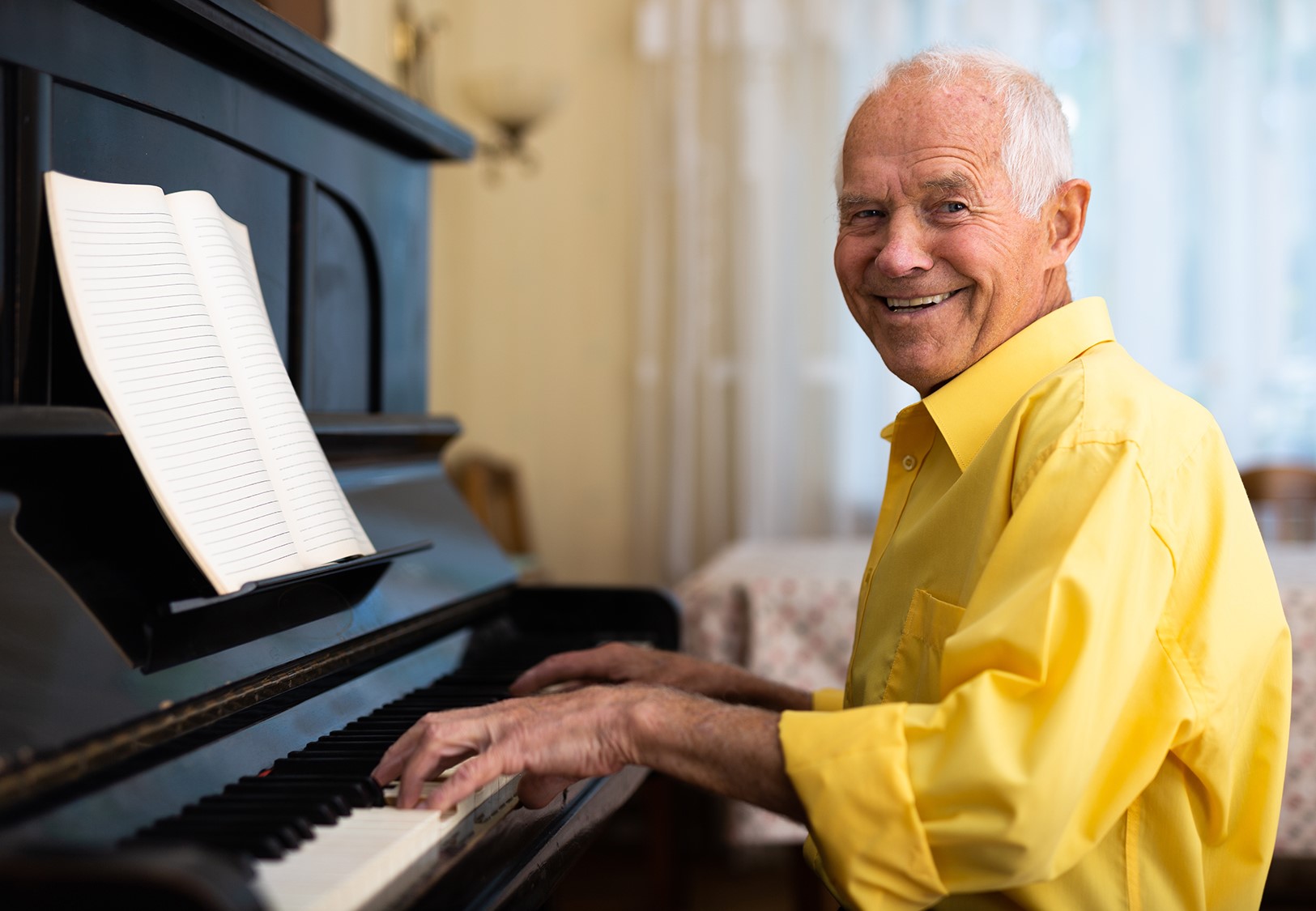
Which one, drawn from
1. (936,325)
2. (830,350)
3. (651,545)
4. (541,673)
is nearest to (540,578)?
(651,545)

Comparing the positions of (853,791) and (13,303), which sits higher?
(13,303)

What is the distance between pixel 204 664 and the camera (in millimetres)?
963

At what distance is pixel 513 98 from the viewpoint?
11.8 ft

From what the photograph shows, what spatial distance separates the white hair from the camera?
1099 mm

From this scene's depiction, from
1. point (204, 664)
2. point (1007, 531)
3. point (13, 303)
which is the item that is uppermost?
point (13, 303)

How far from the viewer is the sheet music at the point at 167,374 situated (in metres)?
0.95

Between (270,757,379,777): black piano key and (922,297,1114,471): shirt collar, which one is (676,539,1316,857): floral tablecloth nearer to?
(922,297,1114,471): shirt collar

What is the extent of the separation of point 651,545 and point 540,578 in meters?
0.83

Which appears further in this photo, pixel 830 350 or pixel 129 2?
pixel 830 350

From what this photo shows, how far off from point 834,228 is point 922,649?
2894 mm

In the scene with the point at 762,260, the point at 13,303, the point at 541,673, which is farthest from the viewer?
the point at 762,260

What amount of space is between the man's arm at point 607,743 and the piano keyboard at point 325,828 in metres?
0.03

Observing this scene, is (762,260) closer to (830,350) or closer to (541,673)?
(830,350)

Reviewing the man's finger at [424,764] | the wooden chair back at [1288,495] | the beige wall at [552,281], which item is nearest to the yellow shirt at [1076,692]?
the man's finger at [424,764]
